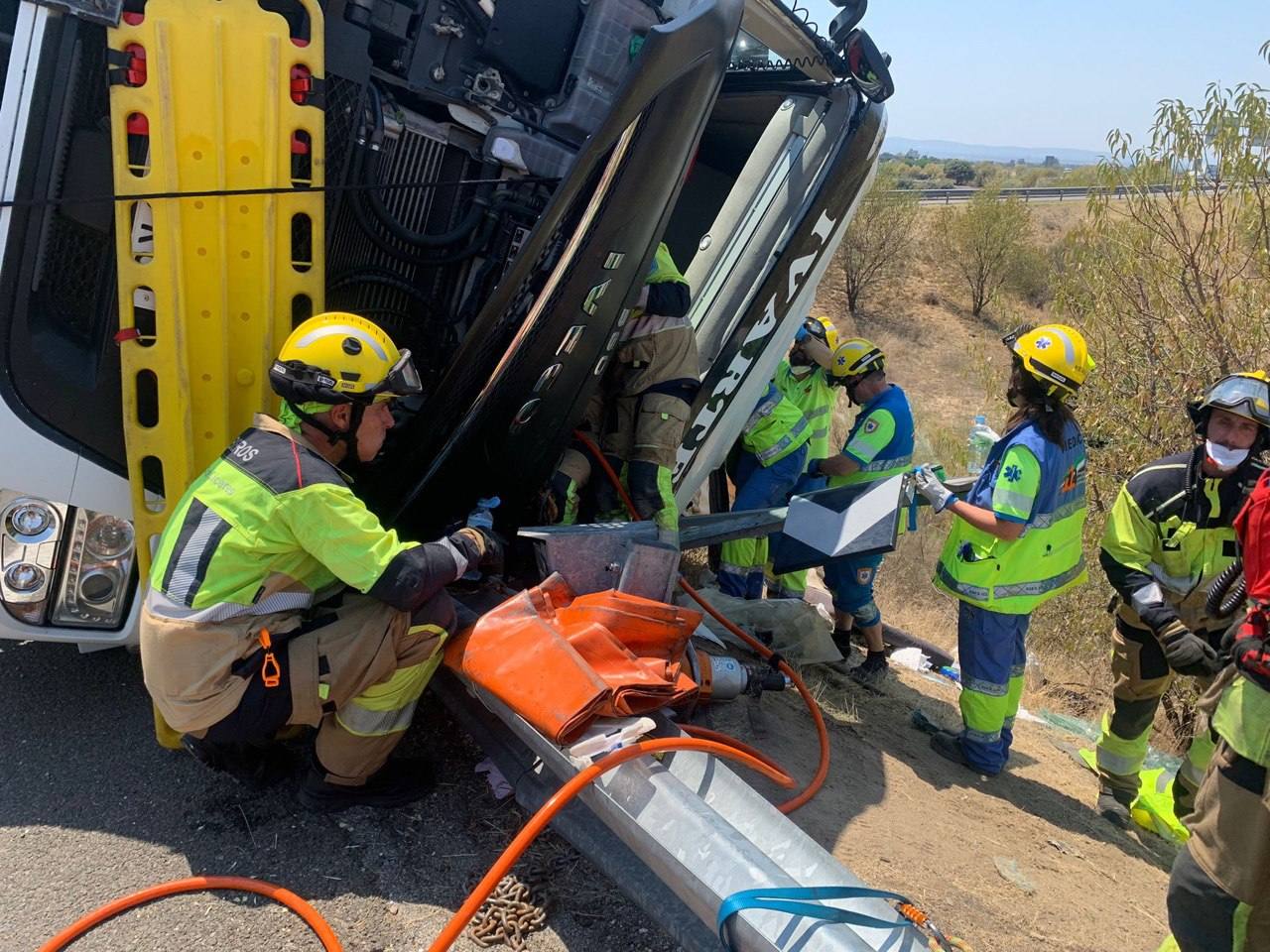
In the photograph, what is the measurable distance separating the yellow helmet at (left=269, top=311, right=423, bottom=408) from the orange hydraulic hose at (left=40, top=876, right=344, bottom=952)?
1.26 meters

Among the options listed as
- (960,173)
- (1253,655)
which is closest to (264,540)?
(1253,655)

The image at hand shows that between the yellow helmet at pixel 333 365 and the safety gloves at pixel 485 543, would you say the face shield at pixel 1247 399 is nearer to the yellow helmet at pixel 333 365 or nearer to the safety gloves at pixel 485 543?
the safety gloves at pixel 485 543

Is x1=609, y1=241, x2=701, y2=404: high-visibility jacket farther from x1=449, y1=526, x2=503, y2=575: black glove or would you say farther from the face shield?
the face shield

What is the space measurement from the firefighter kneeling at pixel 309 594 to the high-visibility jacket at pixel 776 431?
270 cm

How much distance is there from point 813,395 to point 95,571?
3874 mm

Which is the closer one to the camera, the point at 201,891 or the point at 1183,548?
the point at 201,891

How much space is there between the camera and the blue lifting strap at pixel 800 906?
1.84 meters

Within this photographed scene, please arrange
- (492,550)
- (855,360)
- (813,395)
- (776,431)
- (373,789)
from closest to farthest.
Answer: (373,789), (492,550), (855,360), (776,431), (813,395)

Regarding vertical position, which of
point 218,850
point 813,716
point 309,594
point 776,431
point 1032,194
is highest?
point 1032,194

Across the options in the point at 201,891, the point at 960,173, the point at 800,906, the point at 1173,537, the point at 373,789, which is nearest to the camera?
the point at 800,906

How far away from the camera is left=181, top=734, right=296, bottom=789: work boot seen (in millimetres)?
2752

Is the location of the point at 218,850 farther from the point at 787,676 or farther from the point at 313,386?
the point at 787,676

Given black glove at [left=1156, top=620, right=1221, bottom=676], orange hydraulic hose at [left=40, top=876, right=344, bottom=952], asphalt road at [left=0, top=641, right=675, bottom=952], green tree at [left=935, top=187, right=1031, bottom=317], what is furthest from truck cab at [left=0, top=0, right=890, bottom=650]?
green tree at [left=935, top=187, right=1031, bottom=317]

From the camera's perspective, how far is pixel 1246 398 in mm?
3285
